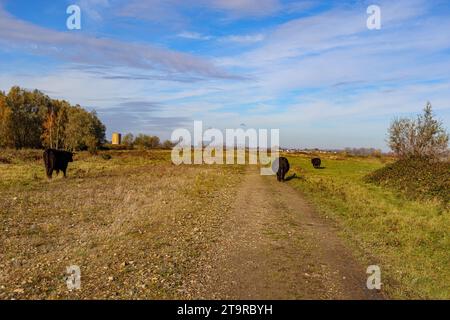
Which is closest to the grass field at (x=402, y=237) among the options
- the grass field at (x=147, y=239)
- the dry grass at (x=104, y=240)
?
the grass field at (x=147, y=239)

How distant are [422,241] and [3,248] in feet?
35.8

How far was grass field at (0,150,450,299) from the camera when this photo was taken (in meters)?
6.94

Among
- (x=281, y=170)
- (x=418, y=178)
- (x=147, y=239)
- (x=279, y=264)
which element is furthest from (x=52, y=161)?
(x=418, y=178)

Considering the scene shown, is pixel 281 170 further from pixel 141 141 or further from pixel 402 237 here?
pixel 141 141

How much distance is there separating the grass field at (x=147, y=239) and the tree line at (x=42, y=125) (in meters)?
60.4

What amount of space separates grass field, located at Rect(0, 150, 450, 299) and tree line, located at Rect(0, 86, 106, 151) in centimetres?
6044

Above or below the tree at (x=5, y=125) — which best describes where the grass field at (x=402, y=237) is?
below

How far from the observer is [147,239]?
9.98m

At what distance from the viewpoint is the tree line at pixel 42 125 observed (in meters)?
72.3

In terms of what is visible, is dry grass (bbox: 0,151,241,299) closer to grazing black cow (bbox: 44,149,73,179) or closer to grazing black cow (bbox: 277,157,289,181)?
grazing black cow (bbox: 44,149,73,179)

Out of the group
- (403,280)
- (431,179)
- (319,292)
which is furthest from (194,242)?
(431,179)

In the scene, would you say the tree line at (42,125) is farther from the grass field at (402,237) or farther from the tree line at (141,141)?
the grass field at (402,237)

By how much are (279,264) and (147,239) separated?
11.8 feet

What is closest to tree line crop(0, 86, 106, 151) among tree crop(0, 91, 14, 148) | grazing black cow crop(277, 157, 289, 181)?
tree crop(0, 91, 14, 148)
